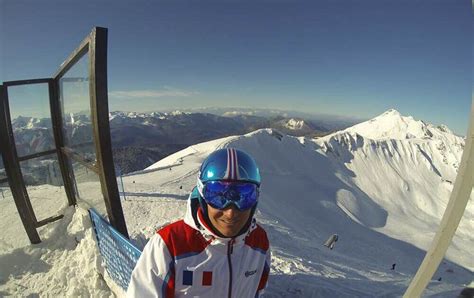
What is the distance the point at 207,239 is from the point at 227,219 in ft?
0.74

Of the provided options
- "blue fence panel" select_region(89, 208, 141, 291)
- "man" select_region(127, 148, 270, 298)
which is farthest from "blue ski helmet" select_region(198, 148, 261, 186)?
"blue fence panel" select_region(89, 208, 141, 291)

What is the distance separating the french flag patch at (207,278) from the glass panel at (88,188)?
154 inches

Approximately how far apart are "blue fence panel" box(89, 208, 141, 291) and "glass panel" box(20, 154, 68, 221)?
193 centimetres

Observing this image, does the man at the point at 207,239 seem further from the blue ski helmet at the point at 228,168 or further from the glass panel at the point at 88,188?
the glass panel at the point at 88,188

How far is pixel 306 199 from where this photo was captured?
42.8 meters

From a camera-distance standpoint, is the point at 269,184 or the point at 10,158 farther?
the point at 269,184

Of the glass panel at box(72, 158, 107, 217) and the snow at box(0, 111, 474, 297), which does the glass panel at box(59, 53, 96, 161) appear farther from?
the snow at box(0, 111, 474, 297)

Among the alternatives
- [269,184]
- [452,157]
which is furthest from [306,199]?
[452,157]

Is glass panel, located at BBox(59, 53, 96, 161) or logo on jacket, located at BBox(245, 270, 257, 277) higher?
glass panel, located at BBox(59, 53, 96, 161)

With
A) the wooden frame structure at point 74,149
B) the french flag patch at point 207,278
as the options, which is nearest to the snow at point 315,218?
the wooden frame structure at point 74,149

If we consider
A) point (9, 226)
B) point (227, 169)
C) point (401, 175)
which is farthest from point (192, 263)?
point (401, 175)

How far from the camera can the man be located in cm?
242

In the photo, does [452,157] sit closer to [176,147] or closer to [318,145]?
[318,145]

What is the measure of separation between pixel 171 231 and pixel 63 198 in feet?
20.9
